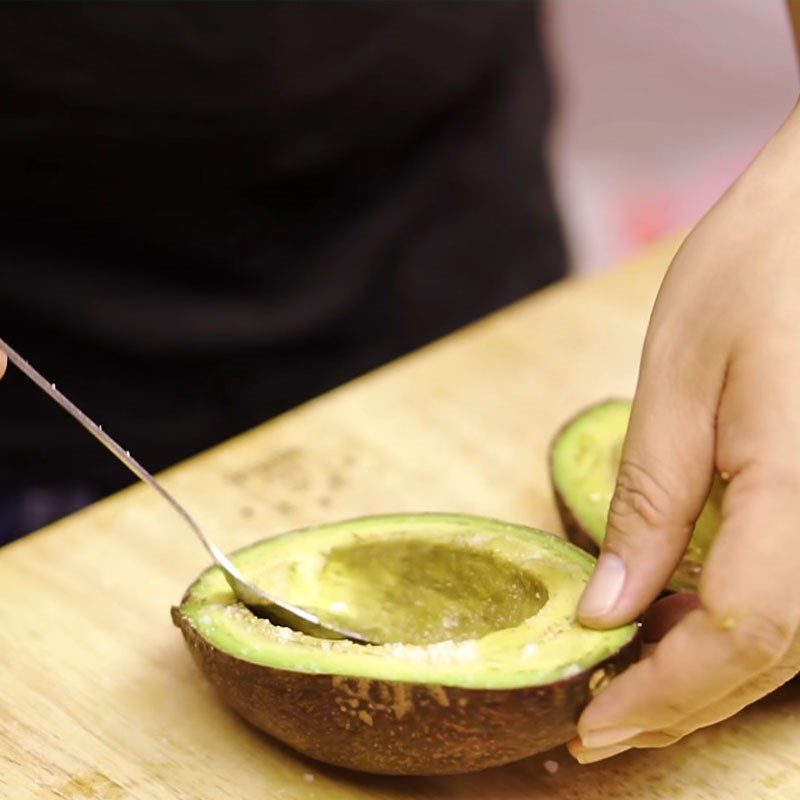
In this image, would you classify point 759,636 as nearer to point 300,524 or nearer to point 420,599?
point 420,599

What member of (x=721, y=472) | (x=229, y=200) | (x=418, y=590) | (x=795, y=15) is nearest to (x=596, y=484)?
(x=418, y=590)

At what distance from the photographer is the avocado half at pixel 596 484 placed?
1.25 metres

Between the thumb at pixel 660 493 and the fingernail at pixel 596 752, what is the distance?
0.10m

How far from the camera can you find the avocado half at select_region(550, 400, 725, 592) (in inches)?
49.2

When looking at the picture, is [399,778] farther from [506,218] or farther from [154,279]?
[506,218]

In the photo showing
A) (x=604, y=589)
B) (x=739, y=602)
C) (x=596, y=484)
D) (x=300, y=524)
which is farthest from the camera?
(x=300, y=524)

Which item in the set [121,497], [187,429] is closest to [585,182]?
[187,429]

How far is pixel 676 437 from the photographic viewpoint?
106 cm

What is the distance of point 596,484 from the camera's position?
1.37 metres

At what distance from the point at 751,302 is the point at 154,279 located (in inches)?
37.4

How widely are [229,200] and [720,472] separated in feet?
3.03

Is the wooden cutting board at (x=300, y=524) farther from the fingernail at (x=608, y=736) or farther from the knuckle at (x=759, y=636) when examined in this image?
the knuckle at (x=759, y=636)

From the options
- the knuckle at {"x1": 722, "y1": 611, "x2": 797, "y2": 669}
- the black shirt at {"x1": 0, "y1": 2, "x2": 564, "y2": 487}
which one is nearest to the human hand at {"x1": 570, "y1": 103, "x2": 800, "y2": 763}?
the knuckle at {"x1": 722, "y1": 611, "x2": 797, "y2": 669}

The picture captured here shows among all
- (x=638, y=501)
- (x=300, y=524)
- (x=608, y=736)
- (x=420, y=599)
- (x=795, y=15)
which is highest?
(x=795, y=15)
